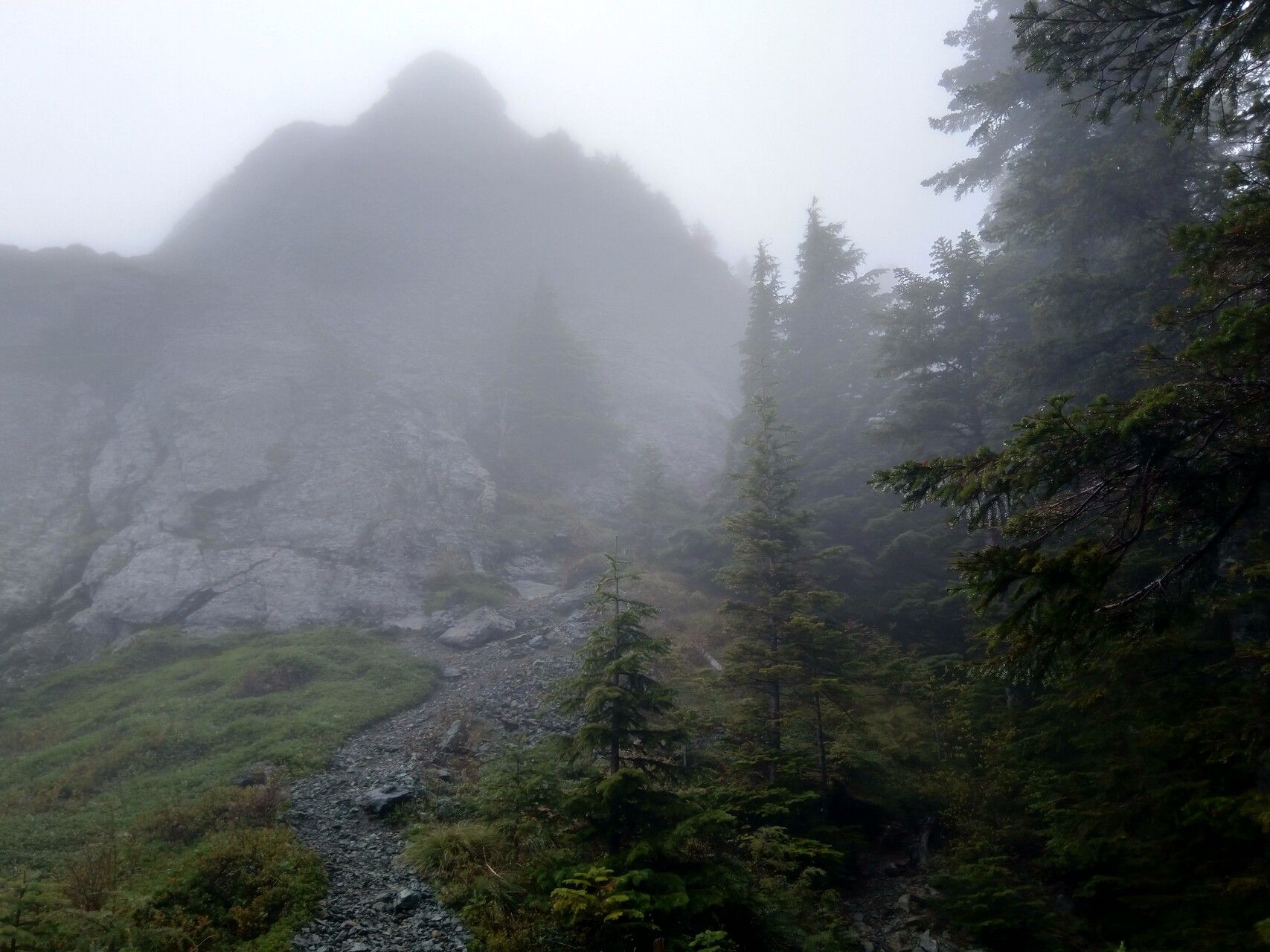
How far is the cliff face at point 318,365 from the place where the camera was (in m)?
28.6

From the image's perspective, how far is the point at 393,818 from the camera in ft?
38.1

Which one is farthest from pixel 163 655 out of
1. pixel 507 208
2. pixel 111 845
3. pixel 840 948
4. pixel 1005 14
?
pixel 507 208

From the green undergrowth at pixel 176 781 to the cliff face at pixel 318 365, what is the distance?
4.95 meters

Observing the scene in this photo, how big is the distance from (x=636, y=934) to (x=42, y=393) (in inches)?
1882

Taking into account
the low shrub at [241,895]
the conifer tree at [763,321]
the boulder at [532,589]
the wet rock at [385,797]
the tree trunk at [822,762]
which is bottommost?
the boulder at [532,589]

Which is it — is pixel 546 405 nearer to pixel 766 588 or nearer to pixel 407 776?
pixel 766 588

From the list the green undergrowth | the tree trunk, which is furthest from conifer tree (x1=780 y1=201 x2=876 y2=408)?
the green undergrowth

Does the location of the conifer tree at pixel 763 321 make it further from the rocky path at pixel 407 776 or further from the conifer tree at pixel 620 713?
the conifer tree at pixel 620 713

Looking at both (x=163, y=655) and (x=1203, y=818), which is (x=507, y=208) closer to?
(x=163, y=655)

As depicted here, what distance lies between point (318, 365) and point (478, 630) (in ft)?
99.1

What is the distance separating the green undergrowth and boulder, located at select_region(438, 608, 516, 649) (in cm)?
222

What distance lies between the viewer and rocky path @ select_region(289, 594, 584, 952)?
817 centimetres

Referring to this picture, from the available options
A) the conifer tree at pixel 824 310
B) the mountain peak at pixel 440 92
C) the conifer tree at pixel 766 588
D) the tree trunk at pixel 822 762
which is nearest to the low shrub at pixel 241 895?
the conifer tree at pixel 766 588

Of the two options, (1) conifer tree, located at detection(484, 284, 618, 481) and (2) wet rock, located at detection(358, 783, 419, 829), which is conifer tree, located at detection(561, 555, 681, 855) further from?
(1) conifer tree, located at detection(484, 284, 618, 481)
